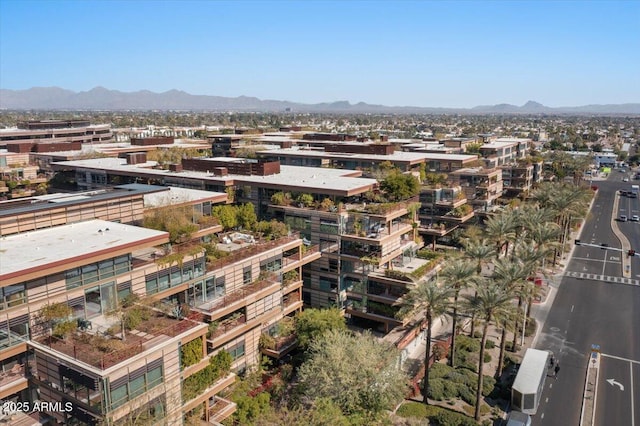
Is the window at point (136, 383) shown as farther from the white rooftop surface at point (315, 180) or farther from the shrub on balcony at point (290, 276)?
the white rooftop surface at point (315, 180)

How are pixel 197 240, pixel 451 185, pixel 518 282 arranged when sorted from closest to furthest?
pixel 197 240, pixel 518 282, pixel 451 185

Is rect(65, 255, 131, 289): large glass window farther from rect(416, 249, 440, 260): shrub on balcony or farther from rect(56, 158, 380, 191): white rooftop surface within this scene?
rect(416, 249, 440, 260): shrub on balcony

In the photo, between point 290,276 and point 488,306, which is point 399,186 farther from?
point 488,306

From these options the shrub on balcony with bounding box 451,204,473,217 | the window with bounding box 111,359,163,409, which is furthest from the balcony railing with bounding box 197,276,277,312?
the shrub on balcony with bounding box 451,204,473,217

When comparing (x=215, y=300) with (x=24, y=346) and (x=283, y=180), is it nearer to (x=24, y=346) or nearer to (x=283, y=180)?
(x=24, y=346)

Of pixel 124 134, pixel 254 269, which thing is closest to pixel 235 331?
pixel 254 269

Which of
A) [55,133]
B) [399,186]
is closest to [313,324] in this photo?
[399,186]
